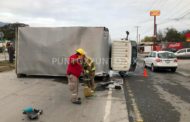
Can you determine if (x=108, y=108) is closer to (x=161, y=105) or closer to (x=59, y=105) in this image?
(x=59, y=105)

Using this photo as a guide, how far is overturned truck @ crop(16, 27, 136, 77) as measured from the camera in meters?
14.6

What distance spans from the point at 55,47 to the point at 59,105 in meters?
6.97

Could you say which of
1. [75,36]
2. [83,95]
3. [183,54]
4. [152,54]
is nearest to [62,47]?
[75,36]

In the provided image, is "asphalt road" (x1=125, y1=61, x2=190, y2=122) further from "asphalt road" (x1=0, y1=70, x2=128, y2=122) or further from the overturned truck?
the overturned truck

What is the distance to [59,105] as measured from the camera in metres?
8.64

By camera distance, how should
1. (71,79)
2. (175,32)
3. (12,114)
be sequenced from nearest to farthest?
1. (12,114)
2. (71,79)
3. (175,32)

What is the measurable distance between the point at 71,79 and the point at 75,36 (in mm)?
6162

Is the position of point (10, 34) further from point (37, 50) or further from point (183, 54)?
point (37, 50)

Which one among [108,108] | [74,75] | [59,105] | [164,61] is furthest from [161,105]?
[164,61]

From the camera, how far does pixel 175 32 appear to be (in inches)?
4783

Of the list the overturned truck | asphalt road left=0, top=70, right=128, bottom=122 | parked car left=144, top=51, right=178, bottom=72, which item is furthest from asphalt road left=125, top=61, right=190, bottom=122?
parked car left=144, top=51, right=178, bottom=72

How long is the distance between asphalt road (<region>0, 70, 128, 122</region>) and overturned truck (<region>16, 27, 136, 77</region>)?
10.2ft

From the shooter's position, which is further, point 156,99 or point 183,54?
point 183,54

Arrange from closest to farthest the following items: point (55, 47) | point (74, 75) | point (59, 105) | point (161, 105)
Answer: point (59, 105)
point (74, 75)
point (161, 105)
point (55, 47)
